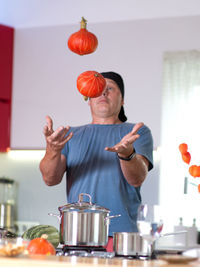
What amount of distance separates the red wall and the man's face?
70.2 inches

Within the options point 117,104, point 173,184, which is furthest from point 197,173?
point 173,184

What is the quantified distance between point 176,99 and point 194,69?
0.87 ft

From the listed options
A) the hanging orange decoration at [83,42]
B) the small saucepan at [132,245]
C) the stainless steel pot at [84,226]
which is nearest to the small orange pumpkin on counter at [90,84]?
the hanging orange decoration at [83,42]

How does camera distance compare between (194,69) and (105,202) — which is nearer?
(105,202)

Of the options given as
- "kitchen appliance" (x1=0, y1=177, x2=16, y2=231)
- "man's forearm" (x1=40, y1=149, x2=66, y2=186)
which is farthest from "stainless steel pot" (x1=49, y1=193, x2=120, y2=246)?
"kitchen appliance" (x1=0, y1=177, x2=16, y2=231)

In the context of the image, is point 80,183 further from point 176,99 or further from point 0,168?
point 0,168

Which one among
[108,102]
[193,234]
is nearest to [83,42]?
[108,102]

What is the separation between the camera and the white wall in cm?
437

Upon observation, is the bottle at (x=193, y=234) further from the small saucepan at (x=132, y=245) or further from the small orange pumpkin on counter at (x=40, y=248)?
the small orange pumpkin on counter at (x=40, y=248)

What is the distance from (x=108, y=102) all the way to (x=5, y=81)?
1.90 m

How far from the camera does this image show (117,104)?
3053mm

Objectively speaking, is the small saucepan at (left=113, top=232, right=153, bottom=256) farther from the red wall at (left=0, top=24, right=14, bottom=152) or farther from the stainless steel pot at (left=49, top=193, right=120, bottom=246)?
the red wall at (left=0, top=24, right=14, bottom=152)

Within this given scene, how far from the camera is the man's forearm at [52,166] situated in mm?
2791

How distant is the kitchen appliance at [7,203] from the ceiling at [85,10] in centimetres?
133
